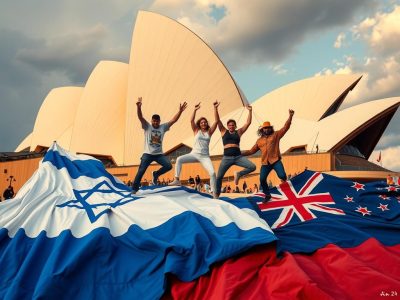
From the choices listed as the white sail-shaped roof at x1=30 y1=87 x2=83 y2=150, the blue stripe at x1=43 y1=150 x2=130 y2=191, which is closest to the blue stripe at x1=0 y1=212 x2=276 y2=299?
the blue stripe at x1=43 y1=150 x2=130 y2=191

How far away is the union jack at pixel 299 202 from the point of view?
14.3 feet

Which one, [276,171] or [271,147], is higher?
[271,147]

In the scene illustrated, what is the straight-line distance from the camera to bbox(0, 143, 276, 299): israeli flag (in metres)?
2.79

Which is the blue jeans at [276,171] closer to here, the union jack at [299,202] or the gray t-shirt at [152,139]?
the union jack at [299,202]

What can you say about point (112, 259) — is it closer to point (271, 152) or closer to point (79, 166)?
point (79, 166)

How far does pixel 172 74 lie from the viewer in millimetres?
26891

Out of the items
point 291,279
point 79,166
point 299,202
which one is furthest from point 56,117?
point 291,279

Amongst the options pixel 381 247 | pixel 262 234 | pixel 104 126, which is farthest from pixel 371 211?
pixel 104 126

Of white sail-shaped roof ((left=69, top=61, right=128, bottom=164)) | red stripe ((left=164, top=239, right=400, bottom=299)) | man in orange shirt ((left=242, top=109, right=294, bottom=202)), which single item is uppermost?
white sail-shaped roof ((left=69, top=61, right=128, bottom=164))

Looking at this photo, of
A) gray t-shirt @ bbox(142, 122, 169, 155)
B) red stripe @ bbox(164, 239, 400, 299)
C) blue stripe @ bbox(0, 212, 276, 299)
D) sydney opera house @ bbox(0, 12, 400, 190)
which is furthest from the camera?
sydney opera house @ bbox(0, 12, 400, 190)

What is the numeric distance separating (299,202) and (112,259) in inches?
98.9

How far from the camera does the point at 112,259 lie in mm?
3102

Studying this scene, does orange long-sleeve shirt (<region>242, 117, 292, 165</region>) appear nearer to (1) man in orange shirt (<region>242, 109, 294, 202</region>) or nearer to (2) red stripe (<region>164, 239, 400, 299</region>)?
(1) man in orange shirt (<region>242, 109, 294, 202</region>)

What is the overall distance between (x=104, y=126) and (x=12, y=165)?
7.01 metres
